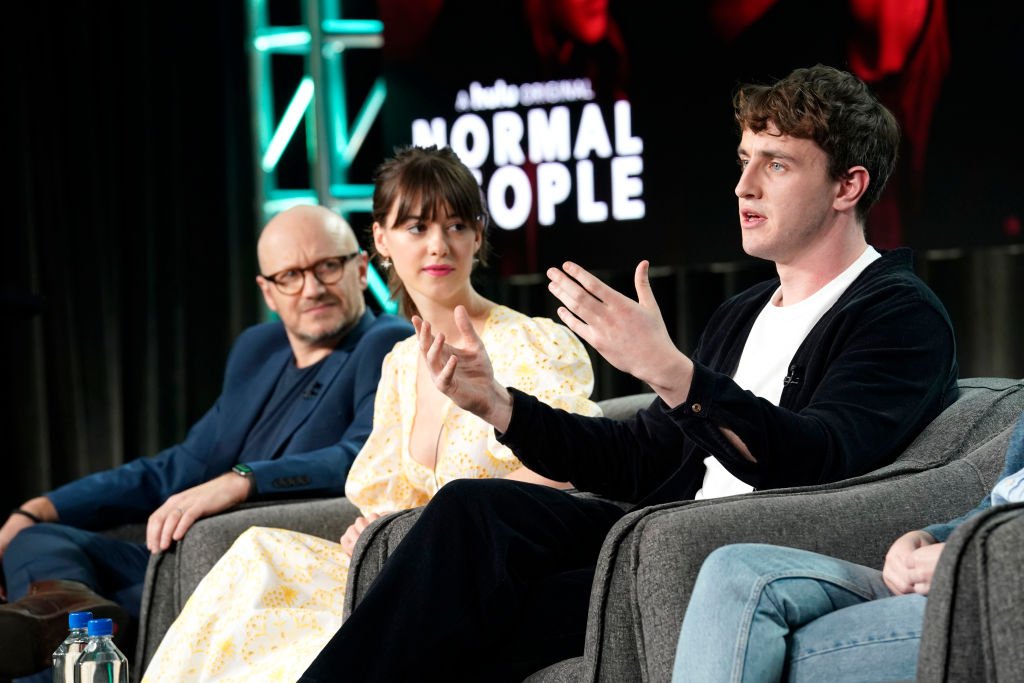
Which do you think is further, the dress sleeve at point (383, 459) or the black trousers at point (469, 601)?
the dress sleeve at point (383, 459)

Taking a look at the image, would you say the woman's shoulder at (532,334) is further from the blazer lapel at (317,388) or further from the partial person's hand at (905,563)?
the partial person's hand at (905,563)

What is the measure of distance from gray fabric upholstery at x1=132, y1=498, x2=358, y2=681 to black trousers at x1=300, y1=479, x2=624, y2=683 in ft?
2.52

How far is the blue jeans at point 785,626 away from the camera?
5.18 ft

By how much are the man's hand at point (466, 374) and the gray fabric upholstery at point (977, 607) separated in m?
0.93

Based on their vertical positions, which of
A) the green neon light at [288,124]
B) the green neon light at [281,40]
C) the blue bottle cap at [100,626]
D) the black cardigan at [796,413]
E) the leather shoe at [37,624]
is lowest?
the leather shoe at [37,624]

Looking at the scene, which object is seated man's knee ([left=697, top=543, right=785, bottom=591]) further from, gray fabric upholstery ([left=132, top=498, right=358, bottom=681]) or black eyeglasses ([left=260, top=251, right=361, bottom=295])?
black eyeglasses ([left=260, top=251, right=361, bottom=295])

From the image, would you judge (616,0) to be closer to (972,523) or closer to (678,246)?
(678,246)

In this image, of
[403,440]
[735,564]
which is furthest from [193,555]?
[735,564]

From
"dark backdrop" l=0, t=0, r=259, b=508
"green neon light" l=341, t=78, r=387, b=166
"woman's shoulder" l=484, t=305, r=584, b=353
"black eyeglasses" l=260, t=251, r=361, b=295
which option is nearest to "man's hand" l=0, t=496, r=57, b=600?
"black eyeglasses" l=260, t=251, r=361, b=295

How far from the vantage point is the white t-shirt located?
2311 millimetres

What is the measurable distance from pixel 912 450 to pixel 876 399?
0.52 ft

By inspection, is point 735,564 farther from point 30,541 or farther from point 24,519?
point 24,519

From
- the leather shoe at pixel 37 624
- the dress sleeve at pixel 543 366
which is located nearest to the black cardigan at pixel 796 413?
the dress sleeve at pixel 543 366

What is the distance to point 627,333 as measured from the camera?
193cm
